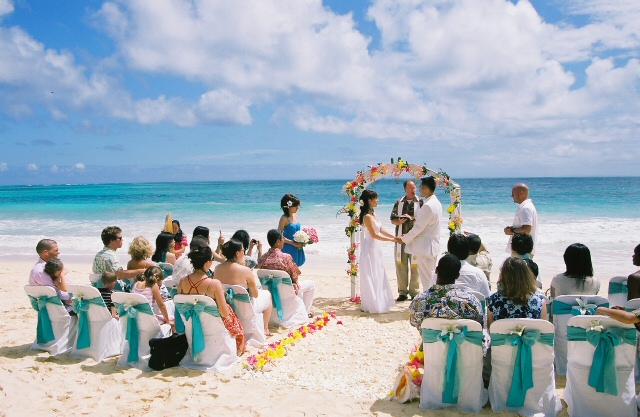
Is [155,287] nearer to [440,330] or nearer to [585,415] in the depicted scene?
[440,330]

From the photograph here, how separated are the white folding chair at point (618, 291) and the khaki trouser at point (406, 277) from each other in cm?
310

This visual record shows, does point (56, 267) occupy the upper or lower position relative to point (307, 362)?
upper

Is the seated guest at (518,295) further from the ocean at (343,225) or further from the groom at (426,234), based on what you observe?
the ocean at (343,225)

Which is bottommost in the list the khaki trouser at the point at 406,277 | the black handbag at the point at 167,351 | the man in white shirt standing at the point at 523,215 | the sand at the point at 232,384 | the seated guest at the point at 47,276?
the sand at the point at 232,384

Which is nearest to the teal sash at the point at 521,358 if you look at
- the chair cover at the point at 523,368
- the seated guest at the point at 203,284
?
the chair cover at the point at 523,368

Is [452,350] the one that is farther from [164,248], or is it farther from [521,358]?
[164,248]

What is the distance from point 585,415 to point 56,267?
529cm

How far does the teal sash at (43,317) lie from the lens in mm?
5535

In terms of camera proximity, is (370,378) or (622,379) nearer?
(622,379)

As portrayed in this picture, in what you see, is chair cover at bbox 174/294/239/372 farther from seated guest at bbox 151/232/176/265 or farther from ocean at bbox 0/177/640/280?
ocean at bbox 0/177/640/280

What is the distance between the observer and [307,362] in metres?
5.53

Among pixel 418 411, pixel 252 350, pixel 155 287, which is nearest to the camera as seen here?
pixel 418 411

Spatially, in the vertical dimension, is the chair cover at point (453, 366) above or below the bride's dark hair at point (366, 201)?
below

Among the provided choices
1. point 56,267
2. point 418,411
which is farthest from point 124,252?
point 418,411
